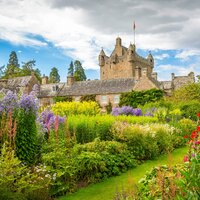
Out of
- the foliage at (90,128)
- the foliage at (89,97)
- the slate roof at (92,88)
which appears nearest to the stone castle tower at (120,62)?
the slate roof at (92,88)

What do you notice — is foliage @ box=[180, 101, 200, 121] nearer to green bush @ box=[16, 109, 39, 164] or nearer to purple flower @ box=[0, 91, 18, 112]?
green bush @ box=[16, 109, 39, 164]

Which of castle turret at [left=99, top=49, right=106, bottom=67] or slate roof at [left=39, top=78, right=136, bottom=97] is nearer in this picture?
slate roof at [left=39, top=78, right=136, bottom=97]

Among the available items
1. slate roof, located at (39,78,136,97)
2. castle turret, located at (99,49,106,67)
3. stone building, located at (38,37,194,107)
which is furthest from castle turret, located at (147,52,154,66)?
slate roof, located at (39,78,136,97)

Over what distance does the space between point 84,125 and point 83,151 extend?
3328mm

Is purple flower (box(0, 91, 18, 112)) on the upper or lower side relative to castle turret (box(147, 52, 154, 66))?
lower

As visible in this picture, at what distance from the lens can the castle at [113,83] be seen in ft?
148

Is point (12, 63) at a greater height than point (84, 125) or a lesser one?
greater

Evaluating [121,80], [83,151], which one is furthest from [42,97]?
[83,151]

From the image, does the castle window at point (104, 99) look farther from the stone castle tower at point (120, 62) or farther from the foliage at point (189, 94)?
the stone castle tower at point (120, 62)

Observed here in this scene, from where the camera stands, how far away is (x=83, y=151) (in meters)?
8.56

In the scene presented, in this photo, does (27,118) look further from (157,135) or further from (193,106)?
(193,106)

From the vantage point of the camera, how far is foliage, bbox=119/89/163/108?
39719 millimetres

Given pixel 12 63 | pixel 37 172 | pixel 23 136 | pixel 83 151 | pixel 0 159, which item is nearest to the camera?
pixel 0 159

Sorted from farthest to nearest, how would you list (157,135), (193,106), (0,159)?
(193,106)
(157,135)
(0,159)
